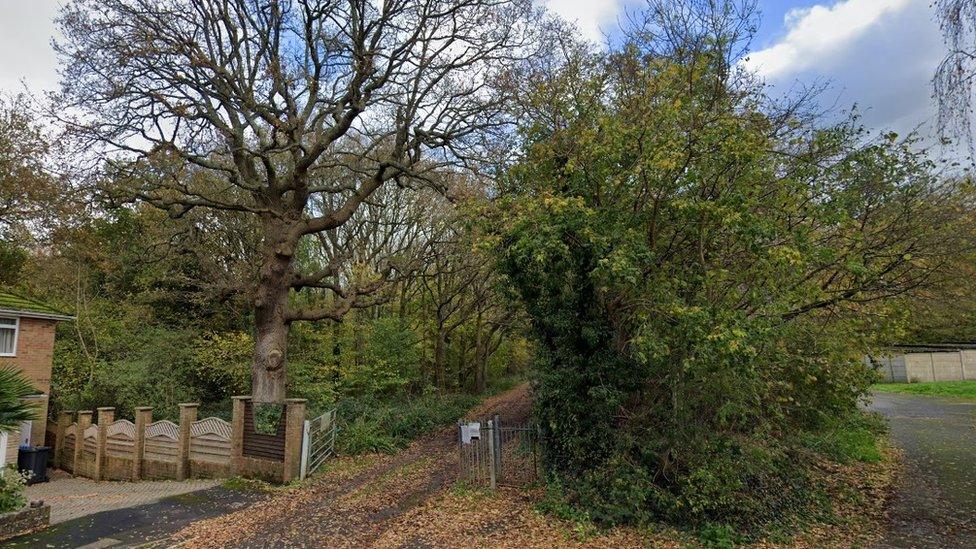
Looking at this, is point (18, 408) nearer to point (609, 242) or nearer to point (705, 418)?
point (609, 242)

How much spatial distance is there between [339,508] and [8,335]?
12884 millimetres

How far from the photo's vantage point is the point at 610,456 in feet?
27.4

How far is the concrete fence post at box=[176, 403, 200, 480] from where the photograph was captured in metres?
12.5

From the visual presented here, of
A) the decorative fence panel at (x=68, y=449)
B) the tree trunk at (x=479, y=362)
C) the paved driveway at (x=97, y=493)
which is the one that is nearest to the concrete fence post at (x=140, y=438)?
the paved driveway at (x=97, y=493)

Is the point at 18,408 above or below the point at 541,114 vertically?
below

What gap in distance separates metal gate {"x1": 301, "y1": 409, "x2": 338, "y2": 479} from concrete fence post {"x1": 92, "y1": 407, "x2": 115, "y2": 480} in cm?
616

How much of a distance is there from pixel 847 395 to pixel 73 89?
58.7ft

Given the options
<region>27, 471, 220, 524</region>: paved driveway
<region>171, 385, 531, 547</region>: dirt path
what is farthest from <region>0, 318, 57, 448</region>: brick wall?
<region>171, 385, 531, 547</region>: dirt path

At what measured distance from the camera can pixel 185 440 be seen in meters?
12.6

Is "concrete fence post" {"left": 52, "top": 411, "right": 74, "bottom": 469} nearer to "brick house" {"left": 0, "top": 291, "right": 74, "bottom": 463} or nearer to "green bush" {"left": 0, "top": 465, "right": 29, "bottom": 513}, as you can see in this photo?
"brick house" {"left": 0, "top": 291, "right": 74, "bottom": 463}

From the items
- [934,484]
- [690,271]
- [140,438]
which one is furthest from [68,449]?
[934,484]

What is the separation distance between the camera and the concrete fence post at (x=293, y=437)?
11.3 meters

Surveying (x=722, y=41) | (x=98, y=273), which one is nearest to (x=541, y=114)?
(x=722, y=41)

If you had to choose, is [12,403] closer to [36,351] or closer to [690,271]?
[36,351]
